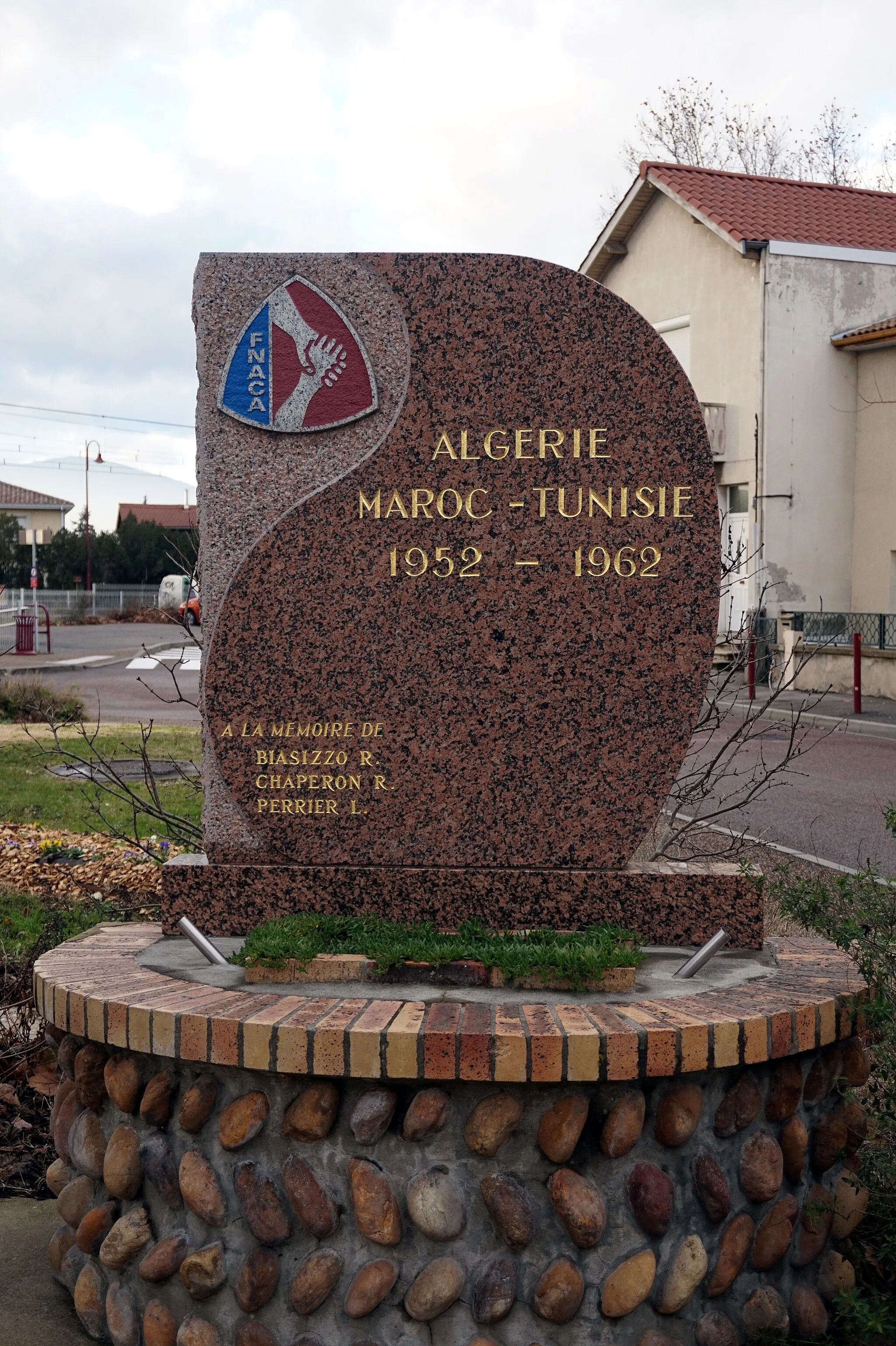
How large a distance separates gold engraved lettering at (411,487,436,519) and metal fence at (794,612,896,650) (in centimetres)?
1767

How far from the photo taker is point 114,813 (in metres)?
10.1

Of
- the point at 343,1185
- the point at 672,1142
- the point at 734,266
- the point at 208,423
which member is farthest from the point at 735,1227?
the point at 734,266

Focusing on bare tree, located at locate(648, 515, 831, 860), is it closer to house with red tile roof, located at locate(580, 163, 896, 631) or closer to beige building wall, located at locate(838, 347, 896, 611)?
house with red tile roof, located at locate(580, 163, 896, 631)

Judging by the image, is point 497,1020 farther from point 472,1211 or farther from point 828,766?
point 828,766

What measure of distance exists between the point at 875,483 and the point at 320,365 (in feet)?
67.9

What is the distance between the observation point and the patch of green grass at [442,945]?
3.49m

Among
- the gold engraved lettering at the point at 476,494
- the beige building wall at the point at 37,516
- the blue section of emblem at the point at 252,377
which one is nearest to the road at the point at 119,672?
the blue section of emblem at the point at 252,377

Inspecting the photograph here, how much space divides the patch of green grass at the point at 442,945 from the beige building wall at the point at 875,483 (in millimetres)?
20295

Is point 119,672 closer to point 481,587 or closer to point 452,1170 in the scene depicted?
point 481,587

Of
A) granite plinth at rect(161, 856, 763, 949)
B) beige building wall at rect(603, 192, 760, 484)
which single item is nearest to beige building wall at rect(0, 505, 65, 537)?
beige building wall at rect(603, 192, 760, 484)

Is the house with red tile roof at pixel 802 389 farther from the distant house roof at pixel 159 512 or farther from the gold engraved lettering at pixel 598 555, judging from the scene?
the distant house roof at pixel 159 512

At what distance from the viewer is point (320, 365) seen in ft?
13.1

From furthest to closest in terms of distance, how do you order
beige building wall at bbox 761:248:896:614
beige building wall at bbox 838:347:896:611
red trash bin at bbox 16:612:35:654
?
red trash bin at bbox 16:612:35:654
beige building wall at bbox 761:248:896:614
beige building wall at bbox 838:347:896:611

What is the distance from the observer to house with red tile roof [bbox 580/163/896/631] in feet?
74.9
